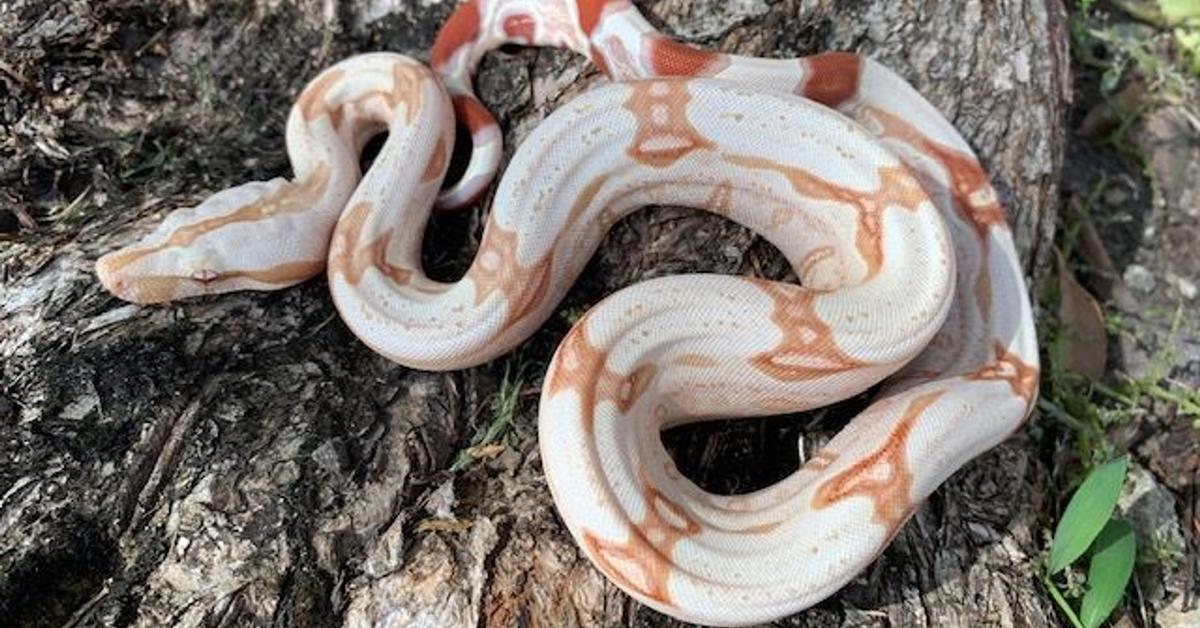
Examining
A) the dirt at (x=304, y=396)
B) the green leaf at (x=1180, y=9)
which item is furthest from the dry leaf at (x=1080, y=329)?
the green leaf at (x=1180, y=9)

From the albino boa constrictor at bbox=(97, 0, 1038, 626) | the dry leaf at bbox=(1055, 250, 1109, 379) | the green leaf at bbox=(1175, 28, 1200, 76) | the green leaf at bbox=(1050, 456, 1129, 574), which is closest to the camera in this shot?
the albino boa constrictor at bbox=(97, 0, 1038, 626)

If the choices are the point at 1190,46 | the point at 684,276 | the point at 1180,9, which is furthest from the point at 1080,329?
the point at 684,276

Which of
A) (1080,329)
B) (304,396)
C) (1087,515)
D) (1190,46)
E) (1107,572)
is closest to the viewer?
(304,396)

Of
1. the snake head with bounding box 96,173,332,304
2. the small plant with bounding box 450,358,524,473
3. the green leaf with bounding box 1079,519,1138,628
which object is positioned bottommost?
the green leaf with bounding box 1079,519,1138,628

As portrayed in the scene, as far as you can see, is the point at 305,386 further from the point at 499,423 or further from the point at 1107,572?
the point at 1107,572

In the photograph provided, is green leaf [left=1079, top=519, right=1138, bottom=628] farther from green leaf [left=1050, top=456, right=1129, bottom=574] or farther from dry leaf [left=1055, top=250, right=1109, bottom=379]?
dry leaf [left=1055, top=250, right=1109, bottom=379]

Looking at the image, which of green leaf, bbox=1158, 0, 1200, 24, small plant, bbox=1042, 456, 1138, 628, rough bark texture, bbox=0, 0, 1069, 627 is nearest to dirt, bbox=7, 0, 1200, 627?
rough bark texture, bbox=0, 0, 1069, 627
